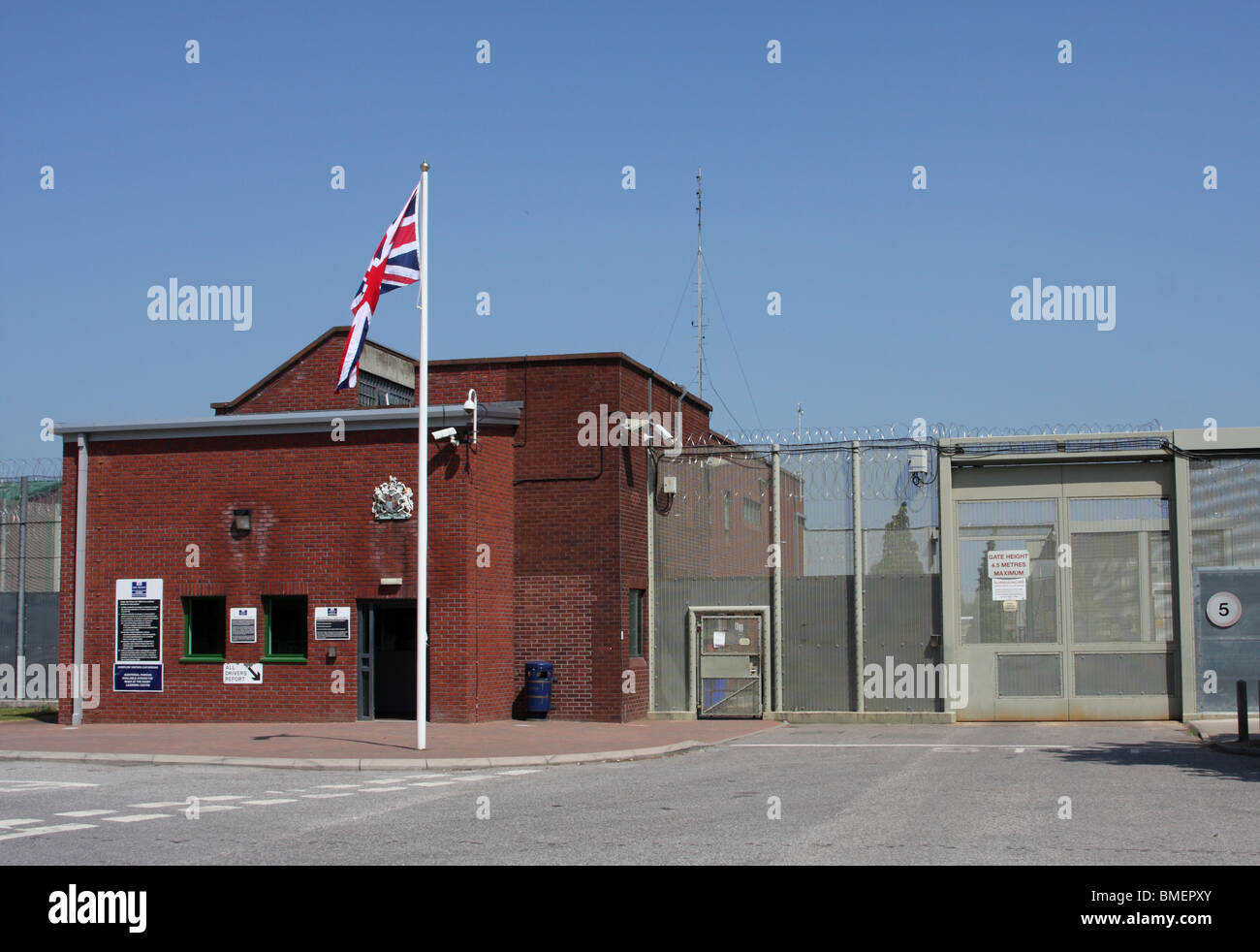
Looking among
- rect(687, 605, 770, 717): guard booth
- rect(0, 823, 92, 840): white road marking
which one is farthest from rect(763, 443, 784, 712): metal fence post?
rect(0, 823, 92, 840): white road marking

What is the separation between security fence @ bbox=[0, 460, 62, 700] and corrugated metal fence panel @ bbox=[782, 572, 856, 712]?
17.8 m

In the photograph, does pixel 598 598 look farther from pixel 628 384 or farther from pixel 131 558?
pixel 131 558

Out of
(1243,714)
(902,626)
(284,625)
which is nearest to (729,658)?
(902,626)

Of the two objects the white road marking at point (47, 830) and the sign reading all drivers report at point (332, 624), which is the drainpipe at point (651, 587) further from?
the white road marking at point (47, 830)

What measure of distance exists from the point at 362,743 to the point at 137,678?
21.4 feet

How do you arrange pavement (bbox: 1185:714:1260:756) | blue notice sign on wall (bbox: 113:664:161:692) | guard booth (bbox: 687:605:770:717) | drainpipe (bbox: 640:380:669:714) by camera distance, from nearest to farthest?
pavement (bbox: 1185:714:1260:756), blue notice sign on wall (bbox: 113:664:161:692), guard booth (bbox: 687:605:770:717), drainpipe (bbox: 640:380:669:714)

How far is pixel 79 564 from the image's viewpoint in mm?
24844

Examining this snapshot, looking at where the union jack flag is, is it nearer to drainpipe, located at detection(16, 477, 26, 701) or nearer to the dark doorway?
the dark doorway

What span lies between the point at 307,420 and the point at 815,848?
16.1 metres

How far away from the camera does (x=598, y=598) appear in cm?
2536

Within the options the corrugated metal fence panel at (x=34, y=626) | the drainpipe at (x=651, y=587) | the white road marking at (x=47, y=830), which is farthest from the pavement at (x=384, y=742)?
the corrugated metal fence panel at (x=34, y=626)

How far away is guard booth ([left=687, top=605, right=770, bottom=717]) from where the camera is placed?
86.9ft

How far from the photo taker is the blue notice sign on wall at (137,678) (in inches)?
957
